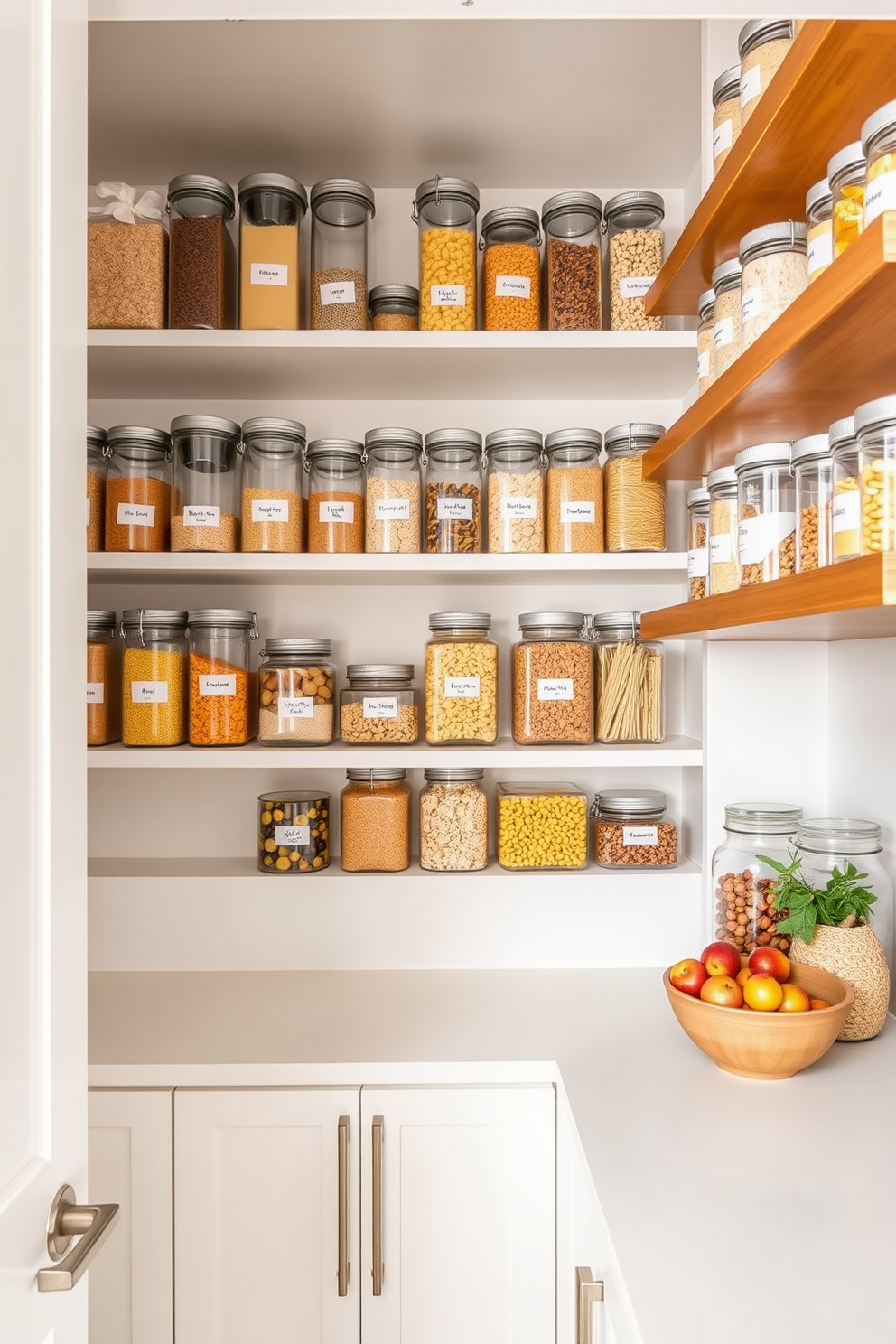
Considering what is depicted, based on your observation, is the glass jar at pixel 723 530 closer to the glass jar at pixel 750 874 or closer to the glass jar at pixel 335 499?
the glass jar at pixel 750 874

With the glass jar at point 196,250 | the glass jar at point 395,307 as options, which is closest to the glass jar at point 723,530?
the glass jar at point 395,307

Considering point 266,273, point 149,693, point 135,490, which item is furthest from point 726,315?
point 149,693

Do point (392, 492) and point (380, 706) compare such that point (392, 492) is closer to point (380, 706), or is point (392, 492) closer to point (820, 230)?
point (380, 706)

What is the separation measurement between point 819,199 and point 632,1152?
3.64 ft

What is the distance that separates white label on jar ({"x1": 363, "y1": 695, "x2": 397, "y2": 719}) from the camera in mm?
1646

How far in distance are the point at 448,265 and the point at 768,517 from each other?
2.76 ft

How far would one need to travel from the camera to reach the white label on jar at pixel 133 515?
1.60 m

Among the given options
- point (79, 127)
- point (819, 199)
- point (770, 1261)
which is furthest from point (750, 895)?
point (79, 127)

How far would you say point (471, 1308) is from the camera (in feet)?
4.32

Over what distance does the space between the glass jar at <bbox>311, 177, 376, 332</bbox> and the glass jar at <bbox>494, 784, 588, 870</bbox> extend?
2.97 ft

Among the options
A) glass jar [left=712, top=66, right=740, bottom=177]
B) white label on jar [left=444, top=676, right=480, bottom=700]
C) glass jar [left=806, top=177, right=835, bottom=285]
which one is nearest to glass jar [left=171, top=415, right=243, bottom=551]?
white label on jar [left=444, top=676, right=480, bottom=700]

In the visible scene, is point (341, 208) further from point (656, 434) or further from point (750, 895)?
point (750, 895)

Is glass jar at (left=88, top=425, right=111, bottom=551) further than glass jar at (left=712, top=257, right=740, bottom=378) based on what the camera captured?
Yes

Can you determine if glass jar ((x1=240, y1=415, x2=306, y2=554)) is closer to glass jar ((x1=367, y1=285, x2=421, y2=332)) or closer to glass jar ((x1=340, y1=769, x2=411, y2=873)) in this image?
glass jar ((x1=367, y1=285, x2=421, y2=332))
